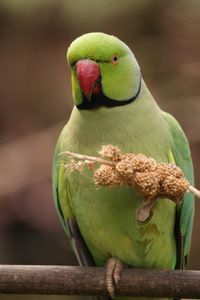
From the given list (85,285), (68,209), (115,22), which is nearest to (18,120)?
(115,22)

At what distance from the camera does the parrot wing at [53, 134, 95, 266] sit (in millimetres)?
3426

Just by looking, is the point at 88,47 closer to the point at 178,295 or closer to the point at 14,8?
the point at 178,295

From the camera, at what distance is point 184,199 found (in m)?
3.37

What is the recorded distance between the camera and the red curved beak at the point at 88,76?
3.12 m

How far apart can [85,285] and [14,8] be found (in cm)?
337

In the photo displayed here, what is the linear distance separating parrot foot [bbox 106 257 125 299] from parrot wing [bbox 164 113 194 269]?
0.88 feet

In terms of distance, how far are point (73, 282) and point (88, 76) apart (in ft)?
2.26

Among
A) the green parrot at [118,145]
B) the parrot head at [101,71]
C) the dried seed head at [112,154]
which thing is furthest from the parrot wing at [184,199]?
the dried seed head at [112,154]

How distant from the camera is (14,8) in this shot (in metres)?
6.03

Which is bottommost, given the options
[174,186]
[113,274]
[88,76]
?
[113,274]

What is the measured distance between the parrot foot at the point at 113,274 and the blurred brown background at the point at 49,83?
2269mm

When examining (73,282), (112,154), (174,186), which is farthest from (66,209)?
(174,186)

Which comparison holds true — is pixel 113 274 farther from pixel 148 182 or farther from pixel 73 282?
pixel 148 182

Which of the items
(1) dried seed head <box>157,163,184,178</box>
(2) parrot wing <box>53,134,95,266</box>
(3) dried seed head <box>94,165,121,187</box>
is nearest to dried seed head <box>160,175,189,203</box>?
(1) dried seed head <box>157,163,184,178</box>
